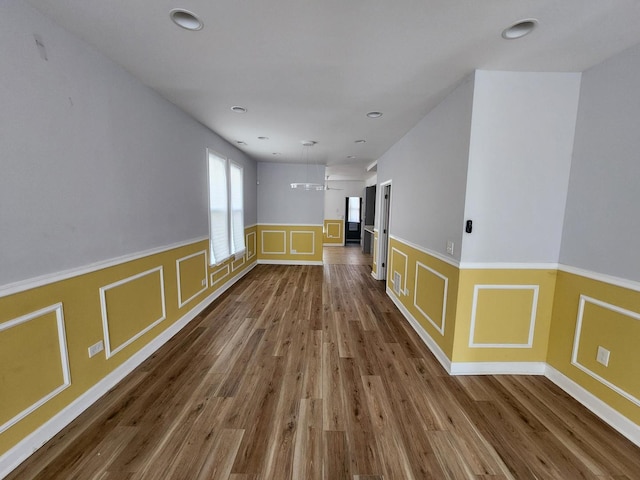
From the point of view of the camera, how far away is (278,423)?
1.79 metres

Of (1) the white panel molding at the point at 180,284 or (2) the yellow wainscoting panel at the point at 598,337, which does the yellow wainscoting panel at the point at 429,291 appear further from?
(1) the white panel molding at the point at 180,284

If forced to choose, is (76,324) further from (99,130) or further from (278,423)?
(278,423)

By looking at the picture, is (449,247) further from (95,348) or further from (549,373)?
(95,348)

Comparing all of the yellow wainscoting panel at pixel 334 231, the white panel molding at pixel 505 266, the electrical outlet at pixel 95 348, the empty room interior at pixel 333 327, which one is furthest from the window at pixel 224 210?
the yellow wainscoting panel at pixel 334 231

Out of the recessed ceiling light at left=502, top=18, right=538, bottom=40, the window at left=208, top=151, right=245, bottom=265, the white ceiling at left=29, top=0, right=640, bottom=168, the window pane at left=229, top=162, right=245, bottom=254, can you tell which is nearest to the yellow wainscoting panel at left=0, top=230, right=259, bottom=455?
the window at left=208, top=151, right=245, bottom=265

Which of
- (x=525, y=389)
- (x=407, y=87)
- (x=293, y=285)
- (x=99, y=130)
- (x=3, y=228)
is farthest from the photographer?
(x=293, y=285)

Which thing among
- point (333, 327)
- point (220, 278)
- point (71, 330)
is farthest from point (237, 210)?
point (71, 330)

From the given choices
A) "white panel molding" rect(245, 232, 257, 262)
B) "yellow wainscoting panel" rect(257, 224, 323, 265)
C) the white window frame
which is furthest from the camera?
"yellow wainscoting panel" rect(257, 224, 323, 265)

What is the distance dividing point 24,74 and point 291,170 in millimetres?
5150

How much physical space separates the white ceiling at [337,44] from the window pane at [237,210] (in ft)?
6.98

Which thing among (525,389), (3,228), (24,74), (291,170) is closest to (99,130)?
(24,74)

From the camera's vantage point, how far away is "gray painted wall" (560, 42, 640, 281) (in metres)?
1.72

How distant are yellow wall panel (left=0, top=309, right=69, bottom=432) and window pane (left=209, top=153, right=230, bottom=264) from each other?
231 cm

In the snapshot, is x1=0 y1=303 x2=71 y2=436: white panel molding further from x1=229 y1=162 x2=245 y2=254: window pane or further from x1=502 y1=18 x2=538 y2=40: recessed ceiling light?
x1=502 y1=18 x2=538 y2=40: recessed ceiling light
